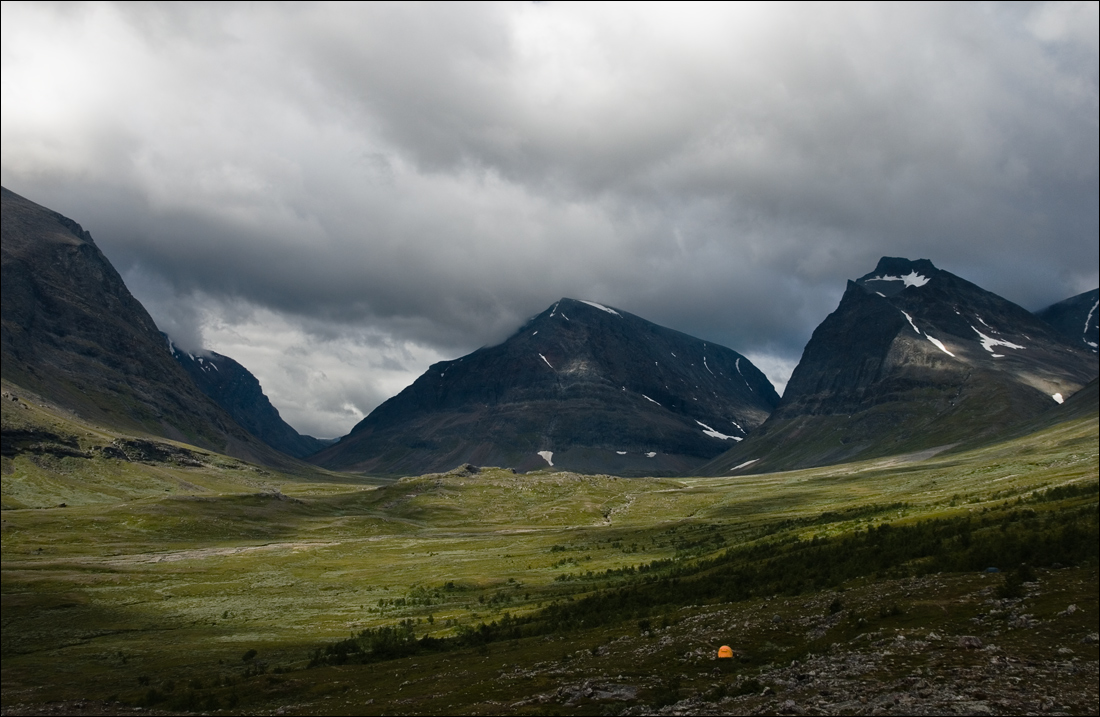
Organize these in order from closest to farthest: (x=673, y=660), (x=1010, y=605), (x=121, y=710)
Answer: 1. (x=1010, y=605)
2. (x=673, y=660)
3. (x=121, y=710)

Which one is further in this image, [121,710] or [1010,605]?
[121,710]

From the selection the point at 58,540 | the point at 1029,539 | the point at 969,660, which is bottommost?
the point at 58,540

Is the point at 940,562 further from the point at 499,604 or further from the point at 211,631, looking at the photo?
the point at 211,631

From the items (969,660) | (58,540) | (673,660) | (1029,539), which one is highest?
(1029,539)

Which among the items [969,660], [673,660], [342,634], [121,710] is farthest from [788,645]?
[342,634]

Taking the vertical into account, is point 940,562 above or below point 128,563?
above

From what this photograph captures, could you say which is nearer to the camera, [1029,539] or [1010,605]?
[1010,605]

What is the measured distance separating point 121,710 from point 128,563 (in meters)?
103

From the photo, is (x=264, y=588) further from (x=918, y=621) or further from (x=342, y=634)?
(x=918, y=621)

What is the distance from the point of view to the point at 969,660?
2570 centimetres

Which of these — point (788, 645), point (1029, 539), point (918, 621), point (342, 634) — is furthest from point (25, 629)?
point (1029, 539)

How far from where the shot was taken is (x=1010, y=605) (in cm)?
3017

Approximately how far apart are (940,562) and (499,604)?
44209mm

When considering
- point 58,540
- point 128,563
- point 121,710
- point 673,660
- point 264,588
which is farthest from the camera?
point 58,540
